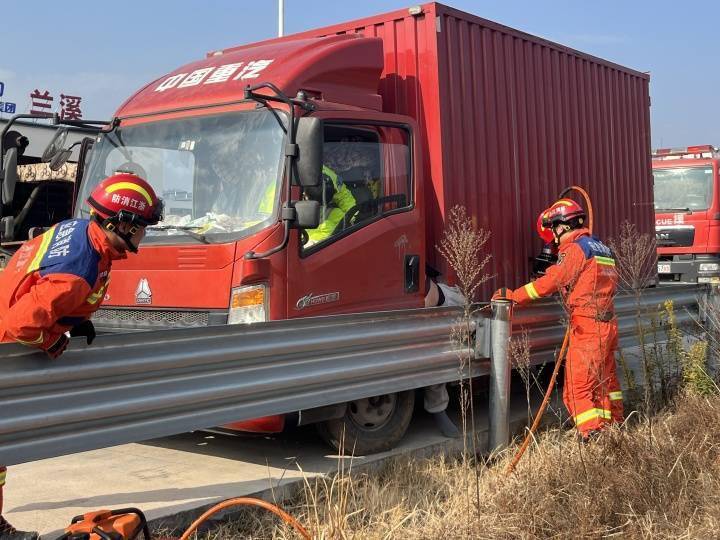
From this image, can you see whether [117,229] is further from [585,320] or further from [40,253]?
[585,320]

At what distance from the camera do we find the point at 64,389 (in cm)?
302

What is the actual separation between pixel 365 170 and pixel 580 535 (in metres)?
2.65

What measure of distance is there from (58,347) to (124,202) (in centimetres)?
74

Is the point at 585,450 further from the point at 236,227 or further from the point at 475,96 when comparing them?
the point at 475,96

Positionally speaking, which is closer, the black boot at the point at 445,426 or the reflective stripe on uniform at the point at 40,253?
the reflective stripe on uniform at the point at 40,253

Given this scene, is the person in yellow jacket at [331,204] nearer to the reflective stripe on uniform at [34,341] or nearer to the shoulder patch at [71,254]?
the shoulder patch at [71,254]

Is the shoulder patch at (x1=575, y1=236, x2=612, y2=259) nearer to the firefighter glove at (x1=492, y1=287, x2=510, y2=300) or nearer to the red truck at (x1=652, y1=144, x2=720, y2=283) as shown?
the firefighter glove at (x1=492, y1=287, x2=510, y2=300)

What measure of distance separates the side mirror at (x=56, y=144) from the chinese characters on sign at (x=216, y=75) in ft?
2.31

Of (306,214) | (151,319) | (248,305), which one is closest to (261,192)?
(306,214)

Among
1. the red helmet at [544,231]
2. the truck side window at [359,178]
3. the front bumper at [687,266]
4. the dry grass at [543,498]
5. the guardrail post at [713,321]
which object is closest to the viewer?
the dry grass at [543,498]

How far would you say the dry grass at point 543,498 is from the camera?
3.50 metres

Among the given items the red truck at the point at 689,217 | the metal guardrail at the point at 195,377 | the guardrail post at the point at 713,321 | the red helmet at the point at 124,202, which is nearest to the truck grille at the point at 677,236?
the red truck at the point at 689,217

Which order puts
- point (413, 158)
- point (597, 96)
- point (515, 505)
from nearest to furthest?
point (515, 505) → point (413, 158) → point (597, 96)

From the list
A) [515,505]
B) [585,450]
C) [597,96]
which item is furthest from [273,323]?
[597,96]
